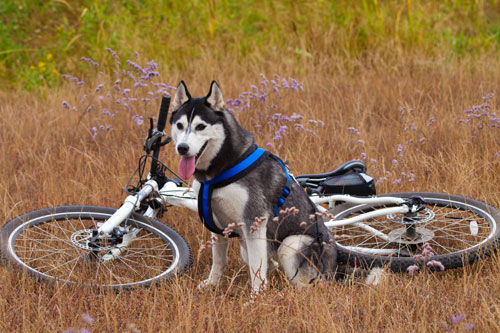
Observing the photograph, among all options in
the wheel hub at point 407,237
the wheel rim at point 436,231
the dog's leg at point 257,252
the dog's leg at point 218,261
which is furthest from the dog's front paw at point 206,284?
the wheel hub at point 407,237

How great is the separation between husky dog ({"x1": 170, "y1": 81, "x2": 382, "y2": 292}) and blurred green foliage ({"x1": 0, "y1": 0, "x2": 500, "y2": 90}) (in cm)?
399

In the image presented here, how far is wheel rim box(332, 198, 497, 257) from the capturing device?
3.80 meters

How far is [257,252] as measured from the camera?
328 centimetres

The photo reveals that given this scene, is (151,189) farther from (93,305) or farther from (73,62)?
(73,62)

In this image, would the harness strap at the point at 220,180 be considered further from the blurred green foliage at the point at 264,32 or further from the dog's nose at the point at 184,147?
the blurred green foliage at the point at 264,32

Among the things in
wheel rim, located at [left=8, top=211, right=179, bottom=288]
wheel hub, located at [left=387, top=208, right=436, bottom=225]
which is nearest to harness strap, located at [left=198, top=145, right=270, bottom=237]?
wheel rim, located at [left=8, top=211, right=179, bottom=288]

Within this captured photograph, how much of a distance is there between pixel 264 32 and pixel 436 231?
15.7 ft

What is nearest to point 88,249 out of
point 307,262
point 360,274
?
point 307,262

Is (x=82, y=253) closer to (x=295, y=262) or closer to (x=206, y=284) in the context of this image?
(x=206, y=284)

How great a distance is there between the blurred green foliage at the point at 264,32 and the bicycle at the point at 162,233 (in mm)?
3588

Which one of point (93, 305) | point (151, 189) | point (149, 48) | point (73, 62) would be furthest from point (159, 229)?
point (73, 62)

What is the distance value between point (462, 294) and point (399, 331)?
0.60 meters

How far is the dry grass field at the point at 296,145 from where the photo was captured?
2.86 meters

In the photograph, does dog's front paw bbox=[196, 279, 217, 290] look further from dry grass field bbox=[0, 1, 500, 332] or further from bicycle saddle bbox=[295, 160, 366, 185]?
bicycle saddle bbox=[295, 160, 366, 185]
